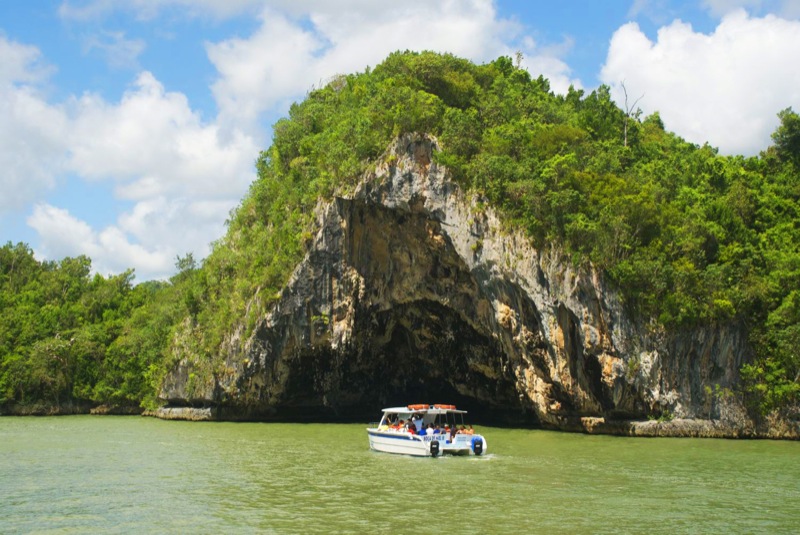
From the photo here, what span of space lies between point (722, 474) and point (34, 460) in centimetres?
2072

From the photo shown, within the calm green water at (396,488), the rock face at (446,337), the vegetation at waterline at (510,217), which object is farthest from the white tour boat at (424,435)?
the vegetation at waterline at (510,217)

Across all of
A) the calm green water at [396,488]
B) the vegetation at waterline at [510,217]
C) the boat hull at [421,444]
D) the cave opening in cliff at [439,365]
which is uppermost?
the vegetation at waterline at [510,217]

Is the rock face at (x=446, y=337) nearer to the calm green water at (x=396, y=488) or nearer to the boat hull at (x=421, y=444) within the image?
the calm green water at (x=396, y=488)

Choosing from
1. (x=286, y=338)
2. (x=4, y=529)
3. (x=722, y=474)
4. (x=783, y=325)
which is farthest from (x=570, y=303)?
(x=4, y=529)

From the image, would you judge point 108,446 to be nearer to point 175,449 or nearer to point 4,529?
point 175,449

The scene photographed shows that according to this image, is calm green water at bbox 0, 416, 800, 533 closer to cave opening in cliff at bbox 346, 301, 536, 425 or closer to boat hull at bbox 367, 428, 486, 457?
boat hull at bbox 367, 428, 486, 457

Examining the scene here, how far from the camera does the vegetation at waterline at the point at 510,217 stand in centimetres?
3062

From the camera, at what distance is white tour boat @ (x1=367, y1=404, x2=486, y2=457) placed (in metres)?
24.0

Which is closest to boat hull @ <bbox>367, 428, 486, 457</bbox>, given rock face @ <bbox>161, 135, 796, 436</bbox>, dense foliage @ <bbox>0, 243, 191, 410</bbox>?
rock face @ <bbox>161, 135, 796, 436</bbox>

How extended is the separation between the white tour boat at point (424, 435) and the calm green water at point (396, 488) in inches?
25.7

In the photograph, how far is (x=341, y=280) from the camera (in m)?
39.0

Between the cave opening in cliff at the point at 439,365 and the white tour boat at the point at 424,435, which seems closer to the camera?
the white tour boat at the point at 424,435

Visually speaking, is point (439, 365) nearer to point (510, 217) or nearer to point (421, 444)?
point (510, 217)

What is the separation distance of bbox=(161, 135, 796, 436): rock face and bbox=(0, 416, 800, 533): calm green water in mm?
3228
